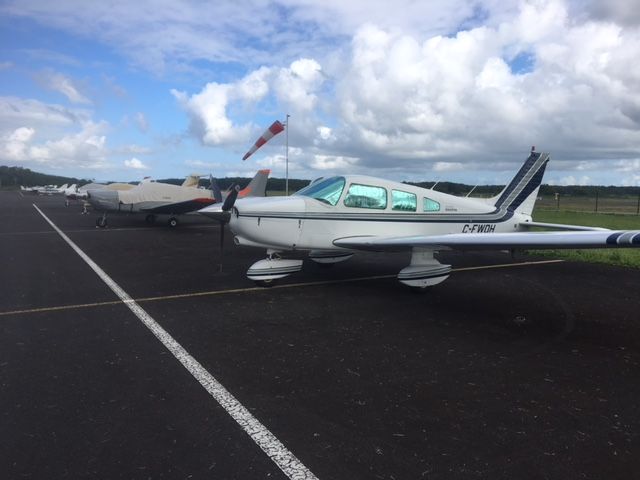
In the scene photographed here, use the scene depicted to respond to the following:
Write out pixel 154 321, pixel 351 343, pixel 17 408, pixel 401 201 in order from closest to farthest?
1. pixel 17 408
2. pixel 351 343
3. pixel 154 321
4. pixel 401 201

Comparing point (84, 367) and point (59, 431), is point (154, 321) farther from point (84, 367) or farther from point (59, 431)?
point (59, 431)

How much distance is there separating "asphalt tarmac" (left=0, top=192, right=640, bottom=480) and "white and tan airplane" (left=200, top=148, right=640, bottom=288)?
19.9 inches

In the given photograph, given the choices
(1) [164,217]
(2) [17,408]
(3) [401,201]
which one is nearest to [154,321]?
(2) [17,408]

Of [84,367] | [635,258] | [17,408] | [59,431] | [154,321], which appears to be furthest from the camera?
[635,258]

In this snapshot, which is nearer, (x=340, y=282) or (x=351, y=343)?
(x=351, y=343)

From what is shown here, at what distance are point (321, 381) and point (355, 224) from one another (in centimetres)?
432

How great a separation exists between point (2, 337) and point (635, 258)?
12583 millimetres

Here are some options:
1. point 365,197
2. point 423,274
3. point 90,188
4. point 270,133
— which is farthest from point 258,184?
point 90,188

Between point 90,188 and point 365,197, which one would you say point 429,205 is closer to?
point 365,197

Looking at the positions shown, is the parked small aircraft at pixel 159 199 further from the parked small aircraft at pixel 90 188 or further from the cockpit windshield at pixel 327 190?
the cockpit windshield at pixel 327 190

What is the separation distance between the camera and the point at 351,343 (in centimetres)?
505

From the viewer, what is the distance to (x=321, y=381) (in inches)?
159

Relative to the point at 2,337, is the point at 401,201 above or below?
above

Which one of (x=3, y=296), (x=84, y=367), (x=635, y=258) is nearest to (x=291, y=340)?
(x=84, y=367)
